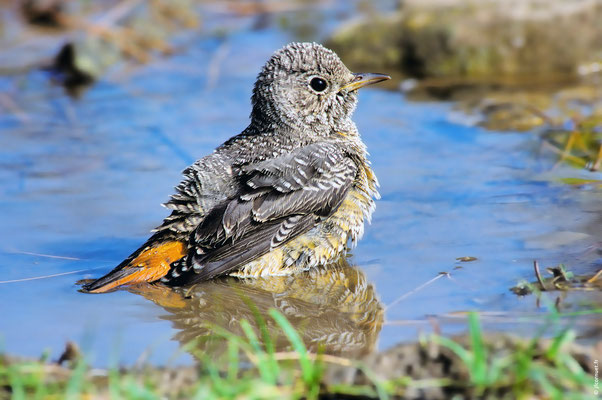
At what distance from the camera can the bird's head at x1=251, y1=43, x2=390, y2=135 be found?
5.59 meters

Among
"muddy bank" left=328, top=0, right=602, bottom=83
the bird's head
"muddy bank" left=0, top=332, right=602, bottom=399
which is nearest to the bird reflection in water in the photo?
"muddy bank" left=0, top=332, right=602, bottom=399

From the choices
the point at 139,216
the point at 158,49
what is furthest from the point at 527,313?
the point at 158,49

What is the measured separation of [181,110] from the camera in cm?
816

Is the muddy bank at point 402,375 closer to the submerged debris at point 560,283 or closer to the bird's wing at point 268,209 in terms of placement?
the submerged debris at point 560,283

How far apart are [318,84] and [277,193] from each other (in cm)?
102

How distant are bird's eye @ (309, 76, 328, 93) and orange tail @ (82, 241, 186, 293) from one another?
1590 mm

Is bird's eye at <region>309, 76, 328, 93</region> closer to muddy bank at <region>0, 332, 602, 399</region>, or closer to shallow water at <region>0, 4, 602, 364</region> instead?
shallow water at <region>0, 4, 602, 364</region>

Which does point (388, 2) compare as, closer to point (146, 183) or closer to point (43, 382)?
point (146, 183)

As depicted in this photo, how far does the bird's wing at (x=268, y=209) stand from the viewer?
486 cm

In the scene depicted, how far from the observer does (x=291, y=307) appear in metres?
4.59

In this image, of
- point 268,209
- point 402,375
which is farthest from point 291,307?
point 402,375

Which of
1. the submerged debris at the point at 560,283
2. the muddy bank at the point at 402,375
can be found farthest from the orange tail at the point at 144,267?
the submerged debris at the point at 560,283

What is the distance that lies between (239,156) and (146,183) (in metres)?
1.45

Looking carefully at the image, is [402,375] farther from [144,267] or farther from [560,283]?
[144,267]
